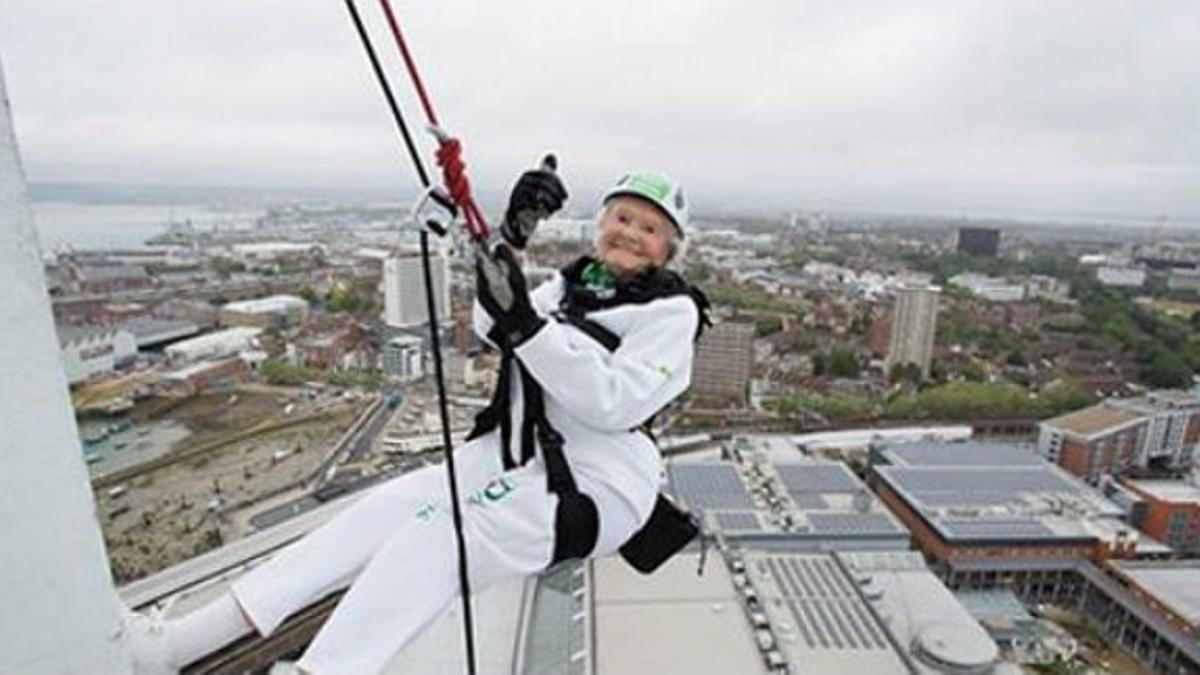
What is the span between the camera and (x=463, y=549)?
33.9 inches

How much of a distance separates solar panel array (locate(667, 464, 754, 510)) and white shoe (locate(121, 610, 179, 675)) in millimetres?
7051

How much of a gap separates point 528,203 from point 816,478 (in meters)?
8.35

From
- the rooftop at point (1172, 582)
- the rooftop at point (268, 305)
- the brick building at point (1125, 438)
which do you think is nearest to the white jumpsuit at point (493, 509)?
the rooftop at point (1172, 582)

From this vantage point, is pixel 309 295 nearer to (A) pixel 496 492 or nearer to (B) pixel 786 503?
(B) pixel 786 503

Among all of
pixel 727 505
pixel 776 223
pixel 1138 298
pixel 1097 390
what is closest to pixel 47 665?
pixel 727 505

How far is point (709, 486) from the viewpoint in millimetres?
8156

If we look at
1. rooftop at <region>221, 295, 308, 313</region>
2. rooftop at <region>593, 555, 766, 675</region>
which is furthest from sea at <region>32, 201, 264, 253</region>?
rooftop at <region>593, 555, 766, 675</region>

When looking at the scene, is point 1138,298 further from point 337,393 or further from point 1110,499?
point 337,393

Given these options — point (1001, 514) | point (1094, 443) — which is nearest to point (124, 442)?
point (1001, 514)

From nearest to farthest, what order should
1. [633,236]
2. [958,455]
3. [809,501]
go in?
1. [633,236]
2. [809,501]
3. [958,455]

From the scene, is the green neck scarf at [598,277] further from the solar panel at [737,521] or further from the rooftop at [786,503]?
the solar panel at [737,521]

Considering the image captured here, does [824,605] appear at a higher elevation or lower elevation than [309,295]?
lower

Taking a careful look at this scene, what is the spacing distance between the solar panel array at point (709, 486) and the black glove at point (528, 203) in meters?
6.95

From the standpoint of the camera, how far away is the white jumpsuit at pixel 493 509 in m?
0.81
